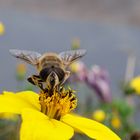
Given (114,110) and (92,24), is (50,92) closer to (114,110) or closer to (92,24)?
(114,110)

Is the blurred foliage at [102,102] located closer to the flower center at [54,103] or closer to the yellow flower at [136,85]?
the yellow flower at [136,85]

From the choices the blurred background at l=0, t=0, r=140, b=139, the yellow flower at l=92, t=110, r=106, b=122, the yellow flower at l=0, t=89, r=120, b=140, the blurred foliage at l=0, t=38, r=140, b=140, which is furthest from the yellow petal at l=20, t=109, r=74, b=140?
the blurred background at l=0, t=0, r=140, b=139

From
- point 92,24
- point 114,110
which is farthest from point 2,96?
point 92,24

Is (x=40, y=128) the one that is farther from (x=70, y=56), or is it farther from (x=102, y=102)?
(x=102, y=102)

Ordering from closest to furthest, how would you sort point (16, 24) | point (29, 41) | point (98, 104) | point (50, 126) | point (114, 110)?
point (50, 126) → point (114, 110) → point (98, 104) → point (29, 41) → point (16, 24)

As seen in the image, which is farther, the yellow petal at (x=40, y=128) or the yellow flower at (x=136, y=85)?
the yellow flower at (x=136, y=85)

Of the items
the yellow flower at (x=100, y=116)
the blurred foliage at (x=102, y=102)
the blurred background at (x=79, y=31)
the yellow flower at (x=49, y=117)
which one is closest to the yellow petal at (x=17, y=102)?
the yellow flower at (x=49, y=117)

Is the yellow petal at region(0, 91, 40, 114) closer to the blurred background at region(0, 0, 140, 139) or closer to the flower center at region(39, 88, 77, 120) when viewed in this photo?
the flower center at region(39, 88, 77, 120)
